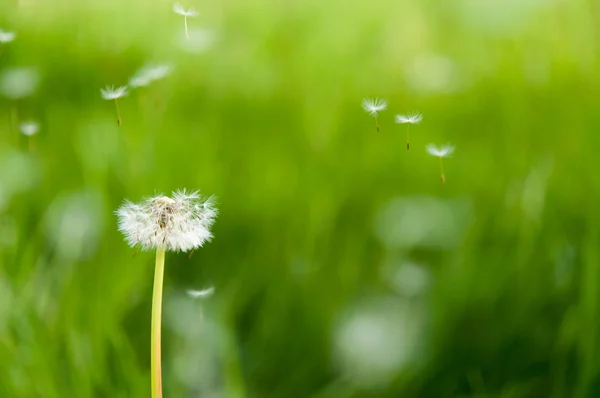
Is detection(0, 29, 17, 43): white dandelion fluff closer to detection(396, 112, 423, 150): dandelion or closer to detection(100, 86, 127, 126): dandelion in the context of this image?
detection(100, 86, 127, 126): dandelion

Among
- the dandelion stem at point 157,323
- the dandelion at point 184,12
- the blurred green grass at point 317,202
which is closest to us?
the dandelion stem at point 157,323

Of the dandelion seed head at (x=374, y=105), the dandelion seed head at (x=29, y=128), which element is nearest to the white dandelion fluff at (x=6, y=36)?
the dandelion seed head at (x=29, y=128)

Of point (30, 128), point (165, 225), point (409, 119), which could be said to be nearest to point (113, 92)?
point (30, 128)

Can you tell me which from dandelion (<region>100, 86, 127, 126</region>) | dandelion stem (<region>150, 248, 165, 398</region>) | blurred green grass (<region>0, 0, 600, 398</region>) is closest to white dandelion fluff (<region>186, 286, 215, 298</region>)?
blurred green grass (<region>0, 0, 600, 398</region>)

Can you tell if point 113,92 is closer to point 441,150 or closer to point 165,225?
point 165,225

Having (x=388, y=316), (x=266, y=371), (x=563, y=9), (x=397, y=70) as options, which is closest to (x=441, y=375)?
(x=388, y=316)

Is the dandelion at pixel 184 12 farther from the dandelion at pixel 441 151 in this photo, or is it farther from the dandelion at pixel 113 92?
the dandelion at pixel 441 151

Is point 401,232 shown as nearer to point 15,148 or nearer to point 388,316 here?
point 388,316

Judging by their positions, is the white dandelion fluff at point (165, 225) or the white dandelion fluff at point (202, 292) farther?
the white dandelion fluff at point (202, 292)
